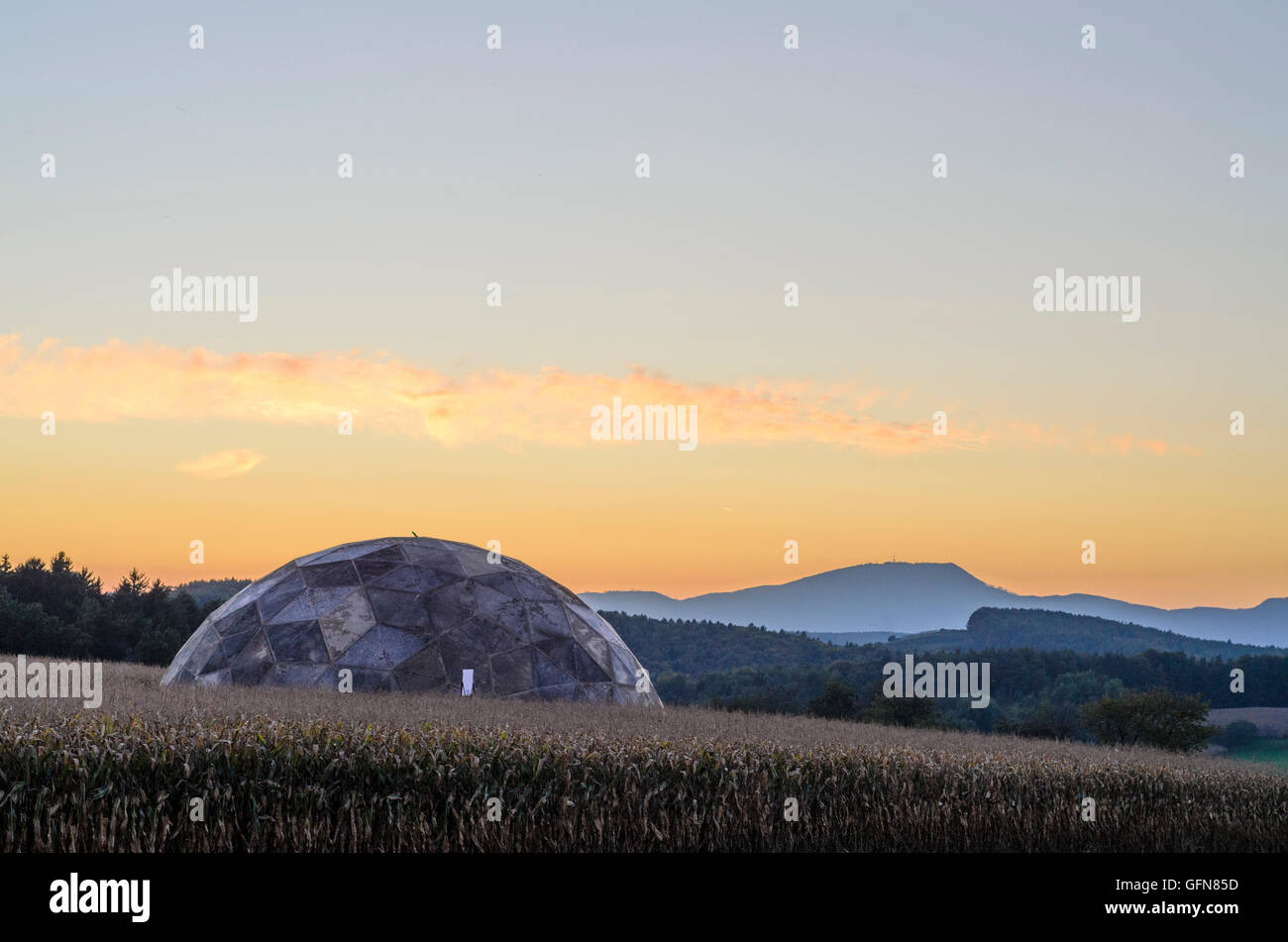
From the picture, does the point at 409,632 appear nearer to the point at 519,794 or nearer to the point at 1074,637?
the point at 519,794

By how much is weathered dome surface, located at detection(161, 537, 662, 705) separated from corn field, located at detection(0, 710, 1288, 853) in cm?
1339

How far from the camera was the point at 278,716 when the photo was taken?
2030cm

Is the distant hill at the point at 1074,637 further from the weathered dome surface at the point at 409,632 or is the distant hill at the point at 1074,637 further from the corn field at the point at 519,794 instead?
the corn field at the point at 519,794

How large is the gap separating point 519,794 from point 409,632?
18.5 m

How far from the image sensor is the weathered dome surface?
33.4m

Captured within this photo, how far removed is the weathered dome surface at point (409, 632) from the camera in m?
33.4

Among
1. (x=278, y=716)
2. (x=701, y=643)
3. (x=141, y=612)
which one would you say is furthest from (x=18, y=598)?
(x=701, y=643)

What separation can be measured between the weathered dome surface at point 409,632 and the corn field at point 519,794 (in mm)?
13388

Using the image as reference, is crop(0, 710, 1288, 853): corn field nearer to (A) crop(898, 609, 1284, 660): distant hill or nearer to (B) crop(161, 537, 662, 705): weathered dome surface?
(B) crop(161, 537, 662, 705): weathered dome surface

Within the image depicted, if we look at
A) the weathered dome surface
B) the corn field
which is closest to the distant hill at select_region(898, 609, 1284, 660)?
the weathered dome surface

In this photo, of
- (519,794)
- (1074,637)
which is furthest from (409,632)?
(1074,637)

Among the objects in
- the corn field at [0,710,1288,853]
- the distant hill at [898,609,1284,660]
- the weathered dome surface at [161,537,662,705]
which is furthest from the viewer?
the distant hill at [898,609,1284,660]

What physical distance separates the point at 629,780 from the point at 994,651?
115 m

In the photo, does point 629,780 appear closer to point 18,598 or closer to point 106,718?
point 106,718
